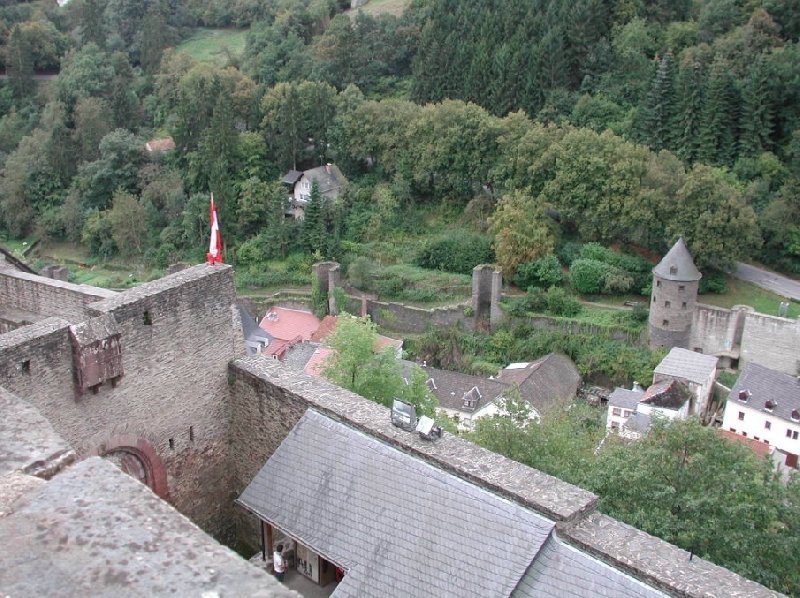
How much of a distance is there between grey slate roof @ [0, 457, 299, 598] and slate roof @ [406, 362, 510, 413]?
23.6 meters

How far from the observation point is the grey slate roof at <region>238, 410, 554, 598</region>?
767 centimetres

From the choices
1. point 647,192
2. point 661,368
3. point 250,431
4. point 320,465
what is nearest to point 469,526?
point 320,465

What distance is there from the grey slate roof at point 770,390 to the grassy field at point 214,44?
42.2 meters

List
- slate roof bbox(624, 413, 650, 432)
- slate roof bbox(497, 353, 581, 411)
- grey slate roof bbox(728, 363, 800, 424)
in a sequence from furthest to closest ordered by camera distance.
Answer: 1. slate roof bbox(497, 353, 581, 411)
2. grey slate roof bbox(728, 363, 800, 424)
3. slate roof bbox(624, 413, 650, 432)

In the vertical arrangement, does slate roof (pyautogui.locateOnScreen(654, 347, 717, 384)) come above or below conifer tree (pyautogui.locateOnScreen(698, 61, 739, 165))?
below

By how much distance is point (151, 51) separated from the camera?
60719 mm

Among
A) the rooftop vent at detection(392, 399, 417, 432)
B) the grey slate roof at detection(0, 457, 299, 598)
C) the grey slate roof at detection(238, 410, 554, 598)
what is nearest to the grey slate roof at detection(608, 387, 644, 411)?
the rooftop vent at detection(392, 399, 417, 432)

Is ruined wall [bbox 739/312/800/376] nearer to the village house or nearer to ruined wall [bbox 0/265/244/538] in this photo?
the village house

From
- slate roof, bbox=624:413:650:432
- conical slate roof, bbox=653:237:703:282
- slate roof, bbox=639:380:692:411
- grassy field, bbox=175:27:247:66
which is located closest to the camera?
slate roof, bbox=624:413:650:432

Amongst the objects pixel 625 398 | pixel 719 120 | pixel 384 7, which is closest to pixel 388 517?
pixel 625 398

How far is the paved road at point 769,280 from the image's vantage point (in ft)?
106

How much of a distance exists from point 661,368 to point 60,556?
2678 cm

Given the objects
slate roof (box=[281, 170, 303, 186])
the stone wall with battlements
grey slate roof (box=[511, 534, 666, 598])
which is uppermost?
the stone wall with battlements

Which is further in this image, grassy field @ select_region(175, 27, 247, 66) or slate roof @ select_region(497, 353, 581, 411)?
grassy field @ select_region(175, 27, 247, 66)
